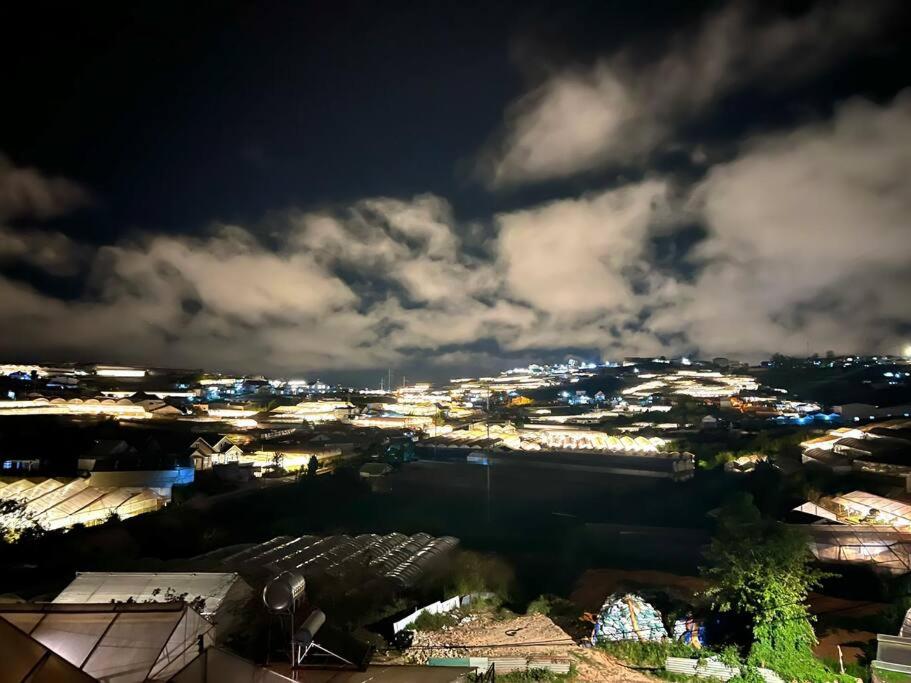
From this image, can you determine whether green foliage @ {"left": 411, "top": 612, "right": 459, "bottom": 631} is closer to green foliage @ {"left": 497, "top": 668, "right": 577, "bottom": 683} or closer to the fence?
green foliage @ {"left": 497, "top": 668, "right": 577, "bottom": 683}

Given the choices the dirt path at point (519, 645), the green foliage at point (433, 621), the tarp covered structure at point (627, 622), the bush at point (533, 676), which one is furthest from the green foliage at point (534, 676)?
the green foliage at point (433, 621)

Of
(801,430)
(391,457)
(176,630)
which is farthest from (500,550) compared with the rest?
(801,430)

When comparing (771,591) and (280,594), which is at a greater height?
(280,594)

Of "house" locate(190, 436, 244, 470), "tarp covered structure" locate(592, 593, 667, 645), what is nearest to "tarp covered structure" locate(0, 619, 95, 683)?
"tarp covered structure" locate(592, 593, 667, 645)

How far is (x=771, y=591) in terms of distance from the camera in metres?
6.62

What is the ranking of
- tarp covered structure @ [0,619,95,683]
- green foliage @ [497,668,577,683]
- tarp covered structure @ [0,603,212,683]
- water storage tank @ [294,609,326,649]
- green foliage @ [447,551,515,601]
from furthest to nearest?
green foliage @ [447,551,515,601] < green foliage @ [497,668,577,683] < tarp covered structure @ [0,603,212,683] < water storage tank @ [294,609,326,649] < tarp covered structure @ [0,619,95,683]

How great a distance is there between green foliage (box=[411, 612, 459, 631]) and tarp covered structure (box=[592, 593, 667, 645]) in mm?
2360

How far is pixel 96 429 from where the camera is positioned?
77.2 ft

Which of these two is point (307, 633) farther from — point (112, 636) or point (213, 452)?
point (213, 452)

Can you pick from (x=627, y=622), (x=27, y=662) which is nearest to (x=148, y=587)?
(x=27, y=662)

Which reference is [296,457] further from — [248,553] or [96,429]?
[248,553]

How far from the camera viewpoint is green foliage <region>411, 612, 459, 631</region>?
27.0 feet

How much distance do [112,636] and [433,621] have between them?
5.50 meters

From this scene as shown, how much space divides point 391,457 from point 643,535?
41.9ft
